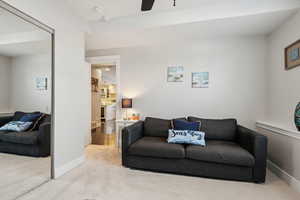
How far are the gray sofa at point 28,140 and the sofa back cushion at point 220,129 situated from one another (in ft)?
8.55

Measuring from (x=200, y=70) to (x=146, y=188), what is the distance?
254cm

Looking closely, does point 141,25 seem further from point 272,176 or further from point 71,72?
point 272,176

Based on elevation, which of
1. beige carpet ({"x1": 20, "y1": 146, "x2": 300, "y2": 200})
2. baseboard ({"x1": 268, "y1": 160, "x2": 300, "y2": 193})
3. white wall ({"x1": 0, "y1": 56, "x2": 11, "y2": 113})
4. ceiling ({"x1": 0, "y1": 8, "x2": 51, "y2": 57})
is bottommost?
beige carpet ({"x1": 20, "y1": 146, "x2": 300, "y2": 200})

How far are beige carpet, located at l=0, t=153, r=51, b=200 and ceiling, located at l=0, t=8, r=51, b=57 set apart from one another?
1.30 m

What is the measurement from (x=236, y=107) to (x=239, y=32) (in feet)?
4.86

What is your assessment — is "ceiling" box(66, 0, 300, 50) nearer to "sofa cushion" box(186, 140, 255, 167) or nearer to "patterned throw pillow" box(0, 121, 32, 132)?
"patterned throw pillow" box(0, 121, 32, 132)

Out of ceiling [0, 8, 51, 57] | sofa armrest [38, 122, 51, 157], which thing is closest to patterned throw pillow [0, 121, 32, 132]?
sofa armrest [38, 122, 51, 157]

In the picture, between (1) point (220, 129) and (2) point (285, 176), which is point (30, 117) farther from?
(2) point (285, 176)

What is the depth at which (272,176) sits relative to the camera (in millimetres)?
2439

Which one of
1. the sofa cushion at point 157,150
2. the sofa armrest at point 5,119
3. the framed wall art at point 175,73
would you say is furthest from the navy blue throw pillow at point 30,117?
the framed wall art at point 175,73

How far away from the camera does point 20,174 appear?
2.01 meters

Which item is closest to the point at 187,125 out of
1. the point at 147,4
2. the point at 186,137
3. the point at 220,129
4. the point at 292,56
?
the point at 186,137

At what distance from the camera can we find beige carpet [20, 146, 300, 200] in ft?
6.23

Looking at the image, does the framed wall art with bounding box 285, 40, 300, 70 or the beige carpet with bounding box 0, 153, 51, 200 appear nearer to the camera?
the beige carpet with bounding box 0, 153, 51, 200
